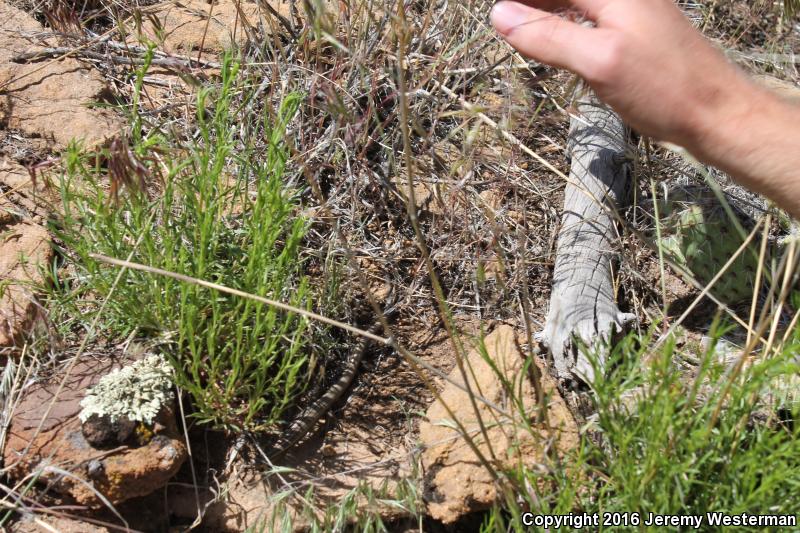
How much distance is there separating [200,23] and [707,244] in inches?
93.7

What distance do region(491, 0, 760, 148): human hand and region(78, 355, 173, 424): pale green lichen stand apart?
4.48ft

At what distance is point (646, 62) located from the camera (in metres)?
1.44

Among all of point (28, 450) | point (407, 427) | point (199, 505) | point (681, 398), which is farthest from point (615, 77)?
point (28, 450)

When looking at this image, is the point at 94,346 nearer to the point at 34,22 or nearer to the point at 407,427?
the point at 407,427

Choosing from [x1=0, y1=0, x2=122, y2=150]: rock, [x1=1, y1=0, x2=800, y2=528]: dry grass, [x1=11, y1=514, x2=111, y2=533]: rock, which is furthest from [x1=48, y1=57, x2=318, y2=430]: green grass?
[x1=0, y1=0, x2=122, y2=150]: rock

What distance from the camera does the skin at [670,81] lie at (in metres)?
1.44

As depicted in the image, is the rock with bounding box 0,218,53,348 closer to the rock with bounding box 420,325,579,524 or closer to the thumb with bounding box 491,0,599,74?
the rock with bounding box 420,325,579,524

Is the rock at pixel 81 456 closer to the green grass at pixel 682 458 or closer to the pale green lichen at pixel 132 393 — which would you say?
the pale green lichen at pixel 132 393

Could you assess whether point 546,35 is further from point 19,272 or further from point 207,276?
point 19,272

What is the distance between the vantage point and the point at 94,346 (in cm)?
228

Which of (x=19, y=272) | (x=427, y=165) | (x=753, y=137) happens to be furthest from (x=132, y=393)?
(x=753, y=137)

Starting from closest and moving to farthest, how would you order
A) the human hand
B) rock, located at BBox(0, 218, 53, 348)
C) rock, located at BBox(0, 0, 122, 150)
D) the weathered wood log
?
the human hand → rock, located at BBox(0, 218, 53, 348) → the weathered wood log → rock, located at BBox(0, 0, 122, 150)

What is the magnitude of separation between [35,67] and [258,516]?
2084 mm

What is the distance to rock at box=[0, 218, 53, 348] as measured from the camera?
2.19 metres
